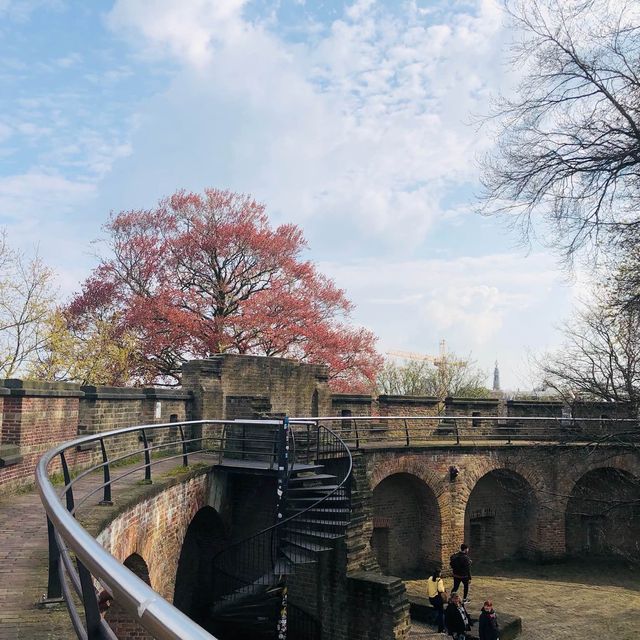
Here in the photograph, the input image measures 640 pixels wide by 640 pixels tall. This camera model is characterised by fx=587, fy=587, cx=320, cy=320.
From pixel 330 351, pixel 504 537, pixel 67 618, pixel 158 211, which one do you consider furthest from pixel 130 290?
pixel 67 618

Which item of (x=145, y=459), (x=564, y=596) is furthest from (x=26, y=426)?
(x=564, y=596)

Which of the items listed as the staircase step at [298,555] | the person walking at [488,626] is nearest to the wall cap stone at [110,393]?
the staircase step at [298,555]

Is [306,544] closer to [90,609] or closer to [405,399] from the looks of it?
[90,609]

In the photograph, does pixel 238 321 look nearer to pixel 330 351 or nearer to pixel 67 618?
pixel 330 351

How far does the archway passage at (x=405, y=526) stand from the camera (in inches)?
595

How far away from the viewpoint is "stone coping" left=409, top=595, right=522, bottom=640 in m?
10.8

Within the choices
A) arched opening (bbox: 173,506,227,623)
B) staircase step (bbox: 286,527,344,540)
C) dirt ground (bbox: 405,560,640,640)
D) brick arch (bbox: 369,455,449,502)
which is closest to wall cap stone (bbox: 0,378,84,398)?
arched opening (bbox: 173,506,227,623)

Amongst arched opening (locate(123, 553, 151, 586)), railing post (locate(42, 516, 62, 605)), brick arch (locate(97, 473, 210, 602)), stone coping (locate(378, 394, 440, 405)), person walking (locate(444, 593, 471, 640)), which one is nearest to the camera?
railing post (locate(42, 516, 62, 605))

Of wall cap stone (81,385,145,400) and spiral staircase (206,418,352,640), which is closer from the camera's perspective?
spiral staircase (206,418,352,640)

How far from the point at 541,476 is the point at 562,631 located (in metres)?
5.23

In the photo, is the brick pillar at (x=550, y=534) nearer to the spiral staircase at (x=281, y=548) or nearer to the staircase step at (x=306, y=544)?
the spiral staircase at (x=281, y=548)

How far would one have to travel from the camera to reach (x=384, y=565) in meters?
15.1

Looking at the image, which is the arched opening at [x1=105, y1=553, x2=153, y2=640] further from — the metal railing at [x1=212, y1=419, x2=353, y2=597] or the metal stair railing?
the metal railing at [x1=212, y1=419, x2=353, y2=597]

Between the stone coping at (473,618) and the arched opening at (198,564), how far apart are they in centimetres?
413
